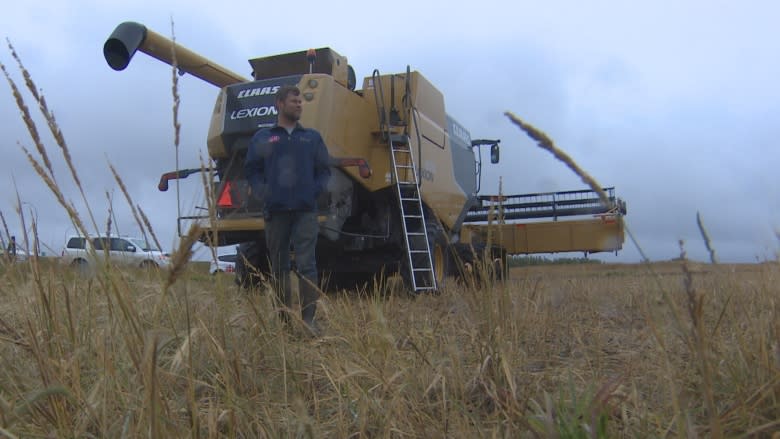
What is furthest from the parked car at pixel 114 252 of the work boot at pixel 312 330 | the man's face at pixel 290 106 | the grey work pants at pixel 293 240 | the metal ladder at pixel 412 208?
the metal ladder at pixel 412 208

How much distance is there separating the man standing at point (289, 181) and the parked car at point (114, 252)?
1312 millimetres

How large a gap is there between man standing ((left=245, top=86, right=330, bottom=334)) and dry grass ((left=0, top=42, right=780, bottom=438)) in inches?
50.1

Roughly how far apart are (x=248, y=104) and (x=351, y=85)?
1450 millimetres

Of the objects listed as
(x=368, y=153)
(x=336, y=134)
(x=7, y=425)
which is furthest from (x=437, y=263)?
(x=7, y=425)

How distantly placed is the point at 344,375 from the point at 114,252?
0.96 meters

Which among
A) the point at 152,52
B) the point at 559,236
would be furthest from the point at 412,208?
the point at 559,236

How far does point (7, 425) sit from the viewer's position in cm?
135

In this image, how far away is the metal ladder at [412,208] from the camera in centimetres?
724

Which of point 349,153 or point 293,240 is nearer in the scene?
point 293,240

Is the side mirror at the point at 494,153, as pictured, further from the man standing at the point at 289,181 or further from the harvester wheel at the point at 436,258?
the man standing at the point at 289,181

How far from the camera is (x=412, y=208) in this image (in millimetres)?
7602

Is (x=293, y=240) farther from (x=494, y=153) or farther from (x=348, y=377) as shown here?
(x=494, y=153)

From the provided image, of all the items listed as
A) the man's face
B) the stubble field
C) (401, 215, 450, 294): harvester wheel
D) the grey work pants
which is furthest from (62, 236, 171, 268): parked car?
(401, 215, 450, 294): harvester wheel

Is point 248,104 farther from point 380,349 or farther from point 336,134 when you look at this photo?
point 380,349
